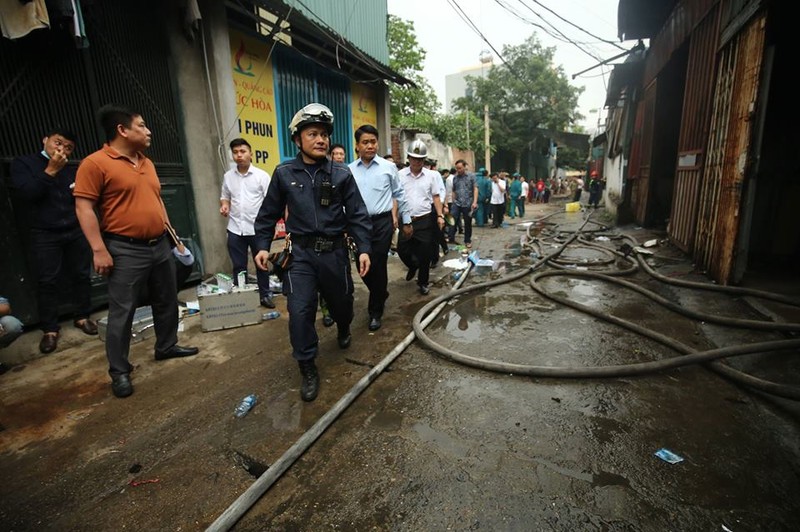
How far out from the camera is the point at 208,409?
108 inches

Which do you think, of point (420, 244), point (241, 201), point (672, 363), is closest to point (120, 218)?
point (241, 201)

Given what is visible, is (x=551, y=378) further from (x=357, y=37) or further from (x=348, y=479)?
(x=357, y=37)

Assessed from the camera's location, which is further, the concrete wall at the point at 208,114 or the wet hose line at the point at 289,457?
the concrete wall at the point at 208,114

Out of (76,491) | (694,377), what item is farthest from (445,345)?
(76,491)

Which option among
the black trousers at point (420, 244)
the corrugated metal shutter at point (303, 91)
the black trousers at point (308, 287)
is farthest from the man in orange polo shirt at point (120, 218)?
the corrugated metal shutter at point (303, 91)

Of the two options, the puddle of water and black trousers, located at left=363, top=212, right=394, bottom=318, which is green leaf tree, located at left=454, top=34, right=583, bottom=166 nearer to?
black trousers, located at left=363, top=212, right=394, bottom=318

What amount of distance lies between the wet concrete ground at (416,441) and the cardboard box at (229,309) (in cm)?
43

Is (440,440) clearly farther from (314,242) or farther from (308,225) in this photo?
(308,225)

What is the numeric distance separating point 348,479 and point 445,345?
1813 mm

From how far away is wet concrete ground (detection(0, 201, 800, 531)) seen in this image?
Result: 181 cm

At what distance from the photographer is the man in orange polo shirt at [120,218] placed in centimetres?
277

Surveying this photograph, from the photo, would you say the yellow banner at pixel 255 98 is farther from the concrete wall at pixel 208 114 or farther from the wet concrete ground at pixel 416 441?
the wet concrete ground at pixel 416 441

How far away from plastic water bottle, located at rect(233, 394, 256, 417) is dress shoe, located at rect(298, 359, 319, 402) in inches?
13.2

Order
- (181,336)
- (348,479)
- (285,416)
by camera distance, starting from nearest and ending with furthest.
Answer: (348,479) → (285,416) → (181,336)
